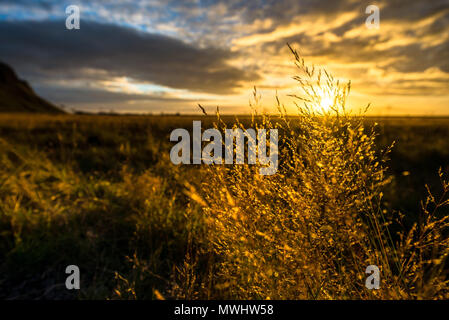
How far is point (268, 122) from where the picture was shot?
1.27 metres

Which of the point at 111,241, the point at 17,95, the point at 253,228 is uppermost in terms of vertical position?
the point at 17,95

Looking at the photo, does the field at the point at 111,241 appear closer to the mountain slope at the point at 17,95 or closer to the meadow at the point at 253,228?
the meadow at the point at 253,228

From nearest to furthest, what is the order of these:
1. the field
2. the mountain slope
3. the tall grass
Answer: the tall grass < the field < the mountain slope

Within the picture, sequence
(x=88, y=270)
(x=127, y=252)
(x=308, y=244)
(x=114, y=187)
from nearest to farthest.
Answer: (x=308, y=244)
(x=88, y=270)
(x=127, y=252)
(x=114, y=187)

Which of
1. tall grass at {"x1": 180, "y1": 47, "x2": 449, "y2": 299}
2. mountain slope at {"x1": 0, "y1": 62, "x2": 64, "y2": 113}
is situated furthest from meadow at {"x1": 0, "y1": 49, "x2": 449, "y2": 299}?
mountain slope at {"x1": 0, "y1": 62, "x2": 64, "y2": 113}

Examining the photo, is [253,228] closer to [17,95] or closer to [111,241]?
[111,241]

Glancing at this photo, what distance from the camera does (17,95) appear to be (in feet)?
261

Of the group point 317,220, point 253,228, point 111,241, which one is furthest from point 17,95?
point 317,220

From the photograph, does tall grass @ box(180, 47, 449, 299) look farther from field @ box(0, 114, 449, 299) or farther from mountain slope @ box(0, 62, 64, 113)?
mountain slope @ box(0, 62, 64, 113)

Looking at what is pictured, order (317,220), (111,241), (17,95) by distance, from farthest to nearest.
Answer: (17,95) → (111,241) → (317,220)

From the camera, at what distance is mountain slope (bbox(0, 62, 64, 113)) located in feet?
236
